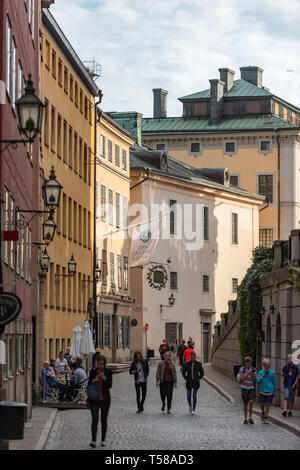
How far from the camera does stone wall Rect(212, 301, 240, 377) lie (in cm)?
4922

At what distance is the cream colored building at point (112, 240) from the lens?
65500 mm

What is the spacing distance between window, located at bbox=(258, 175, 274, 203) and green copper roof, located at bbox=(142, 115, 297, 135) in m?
3.80

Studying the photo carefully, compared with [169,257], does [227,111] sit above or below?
above

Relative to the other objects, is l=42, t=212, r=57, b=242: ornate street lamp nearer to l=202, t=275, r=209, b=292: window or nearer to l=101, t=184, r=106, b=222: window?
l=101, t=184, r=106, b=222: window

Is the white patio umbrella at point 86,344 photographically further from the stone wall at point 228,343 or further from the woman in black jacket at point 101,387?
the woman in black jacket at point 101,387

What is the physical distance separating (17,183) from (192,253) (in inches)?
2177

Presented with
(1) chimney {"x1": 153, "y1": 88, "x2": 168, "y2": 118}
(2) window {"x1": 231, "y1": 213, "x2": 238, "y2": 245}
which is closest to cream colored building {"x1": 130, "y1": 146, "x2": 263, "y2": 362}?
(2) window {"x1": 231, "y1": 213, "x2": 238, "y2": 245}

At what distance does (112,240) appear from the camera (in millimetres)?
68562

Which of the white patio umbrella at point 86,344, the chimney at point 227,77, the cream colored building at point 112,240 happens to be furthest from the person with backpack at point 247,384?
the chimney at point 227,77

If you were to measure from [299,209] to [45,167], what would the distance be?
46706 mm

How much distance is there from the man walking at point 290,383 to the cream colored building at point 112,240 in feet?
108
